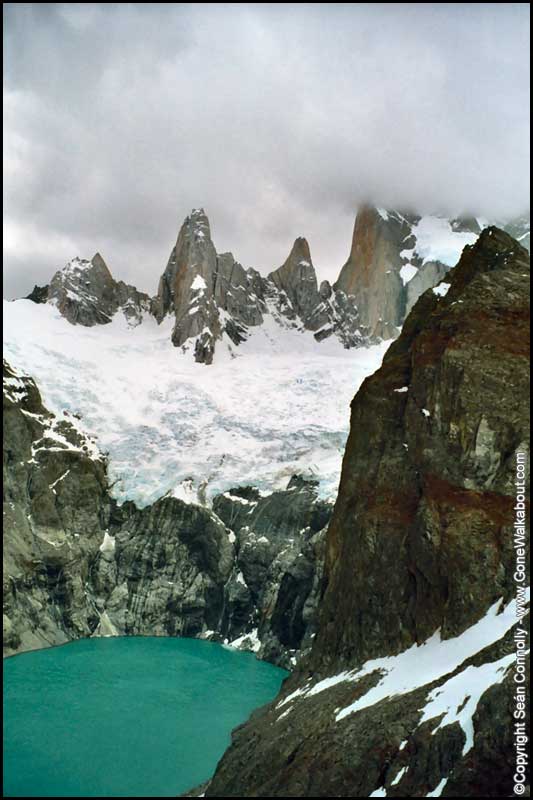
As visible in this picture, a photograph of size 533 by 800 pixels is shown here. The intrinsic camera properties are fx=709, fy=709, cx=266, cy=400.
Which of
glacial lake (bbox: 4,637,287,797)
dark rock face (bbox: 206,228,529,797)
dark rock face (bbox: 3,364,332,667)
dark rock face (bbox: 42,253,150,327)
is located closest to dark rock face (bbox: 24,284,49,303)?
dark rock face (bbox: 42,253,150,327)

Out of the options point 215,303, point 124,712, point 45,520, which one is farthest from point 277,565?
point 215,303

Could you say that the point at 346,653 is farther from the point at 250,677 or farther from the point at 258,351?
the point at 258,351

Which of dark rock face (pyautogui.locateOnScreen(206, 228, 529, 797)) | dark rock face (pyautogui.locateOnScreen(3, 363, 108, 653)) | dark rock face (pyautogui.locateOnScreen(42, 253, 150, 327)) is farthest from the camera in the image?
dark rock face (pyautogui.locateOnScreen(42, 253, 150, 327))

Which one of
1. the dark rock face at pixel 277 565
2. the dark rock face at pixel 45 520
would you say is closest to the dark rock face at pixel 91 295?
the dark rock face at pixel 45 520

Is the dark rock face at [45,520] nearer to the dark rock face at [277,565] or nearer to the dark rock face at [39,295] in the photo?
the dark rock face at [277,565]

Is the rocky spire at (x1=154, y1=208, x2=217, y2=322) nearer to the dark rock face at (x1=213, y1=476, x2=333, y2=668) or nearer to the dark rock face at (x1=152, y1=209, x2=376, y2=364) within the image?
the dark rock face at (x1=152, y1=209, x2=376, y2=364)

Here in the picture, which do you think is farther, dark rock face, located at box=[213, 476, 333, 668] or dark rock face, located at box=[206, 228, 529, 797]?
dark rock face, located at box=[213, 476, 333, 668]
